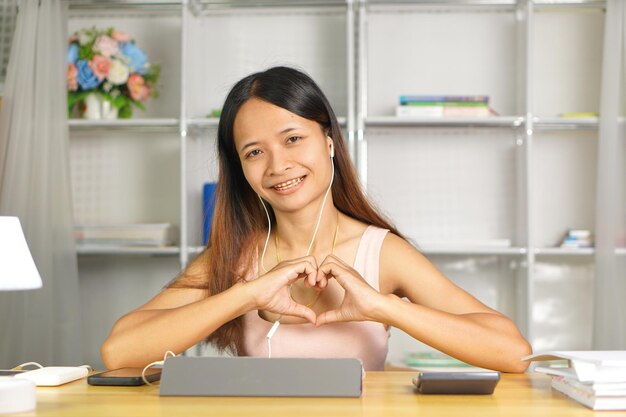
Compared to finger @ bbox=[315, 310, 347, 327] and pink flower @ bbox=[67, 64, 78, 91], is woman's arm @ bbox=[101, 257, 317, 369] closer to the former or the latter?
finger @ bbox=[315, 310, 347, 327]

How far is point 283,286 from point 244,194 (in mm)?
500

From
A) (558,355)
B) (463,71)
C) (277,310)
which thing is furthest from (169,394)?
(463,71)

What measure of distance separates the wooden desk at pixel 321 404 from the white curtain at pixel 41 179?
1831 millimetres

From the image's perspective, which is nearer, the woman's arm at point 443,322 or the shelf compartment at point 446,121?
the woman's arm at point 443,322

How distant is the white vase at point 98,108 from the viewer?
3.59 meters

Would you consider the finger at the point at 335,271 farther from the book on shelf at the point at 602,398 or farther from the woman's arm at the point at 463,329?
the book on shelf at the point at 602,398

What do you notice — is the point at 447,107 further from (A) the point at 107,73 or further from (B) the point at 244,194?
(B) the point at 244,194

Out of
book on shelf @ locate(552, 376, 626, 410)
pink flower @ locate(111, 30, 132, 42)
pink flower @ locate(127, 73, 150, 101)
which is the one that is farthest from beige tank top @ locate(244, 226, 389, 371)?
pink flower @ locate(111, 30, 132, 42)

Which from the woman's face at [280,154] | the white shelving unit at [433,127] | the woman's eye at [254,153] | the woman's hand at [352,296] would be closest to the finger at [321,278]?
the woman's hand at [352,296]

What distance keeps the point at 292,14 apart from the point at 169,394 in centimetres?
272

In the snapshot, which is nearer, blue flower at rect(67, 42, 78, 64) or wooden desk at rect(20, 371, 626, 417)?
wooden desk at rect(20, 371, 626, 417)

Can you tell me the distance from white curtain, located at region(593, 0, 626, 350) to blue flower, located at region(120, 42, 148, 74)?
1822 mm

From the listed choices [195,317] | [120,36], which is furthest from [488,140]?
[195,317]

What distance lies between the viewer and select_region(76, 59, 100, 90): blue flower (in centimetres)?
352
